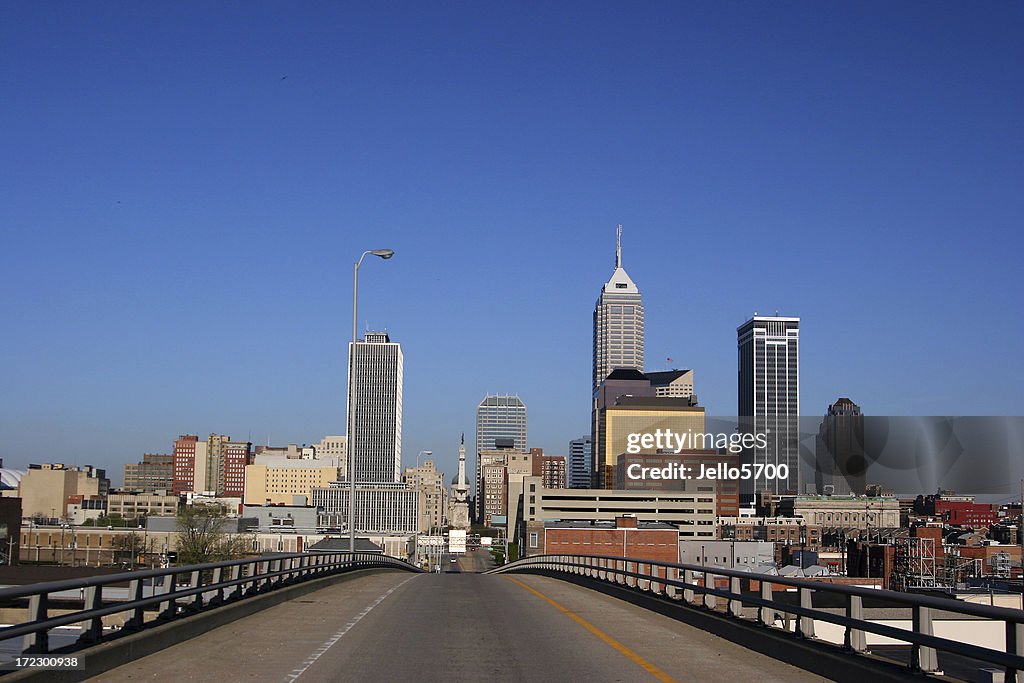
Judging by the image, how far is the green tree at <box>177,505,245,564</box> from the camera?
2026 inches

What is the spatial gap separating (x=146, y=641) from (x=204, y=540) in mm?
48557

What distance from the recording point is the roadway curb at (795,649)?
11891 mm

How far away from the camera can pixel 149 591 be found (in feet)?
64.4

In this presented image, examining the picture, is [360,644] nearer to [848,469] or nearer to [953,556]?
[953,556]

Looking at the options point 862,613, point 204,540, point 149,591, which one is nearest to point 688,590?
point 862,613

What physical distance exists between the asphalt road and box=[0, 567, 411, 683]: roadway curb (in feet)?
0.56

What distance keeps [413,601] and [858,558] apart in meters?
77.0

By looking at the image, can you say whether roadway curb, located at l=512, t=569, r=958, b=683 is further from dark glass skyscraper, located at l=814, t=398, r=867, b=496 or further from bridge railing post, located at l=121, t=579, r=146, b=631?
dark glass skyscraper, located at l=814, t=398, r=867, b=496

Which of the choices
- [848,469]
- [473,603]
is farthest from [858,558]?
[473,603]

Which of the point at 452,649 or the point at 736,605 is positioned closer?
the point at 452,649

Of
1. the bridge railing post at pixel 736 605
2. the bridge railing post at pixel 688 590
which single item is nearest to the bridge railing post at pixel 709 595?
the bridge railing post at pixel 688 590

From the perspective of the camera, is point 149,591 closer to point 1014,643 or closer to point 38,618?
point 38,618

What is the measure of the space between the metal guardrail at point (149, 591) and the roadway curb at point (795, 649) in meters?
8.24

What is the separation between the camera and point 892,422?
122500mm
